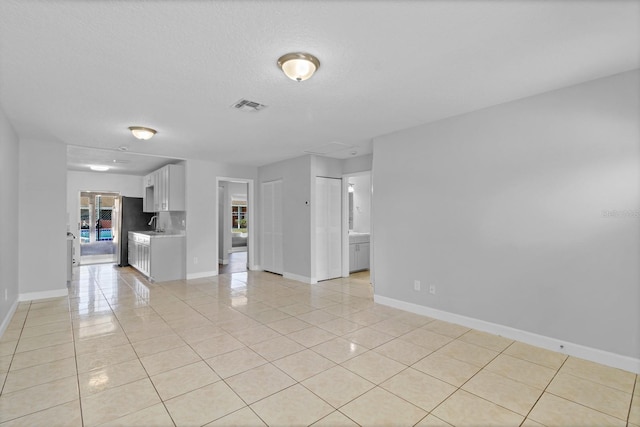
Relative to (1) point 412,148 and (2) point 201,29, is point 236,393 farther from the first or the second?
(1) point 412,148

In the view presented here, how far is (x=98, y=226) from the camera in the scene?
8633 millimetres

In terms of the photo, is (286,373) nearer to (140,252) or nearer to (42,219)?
(42,219)

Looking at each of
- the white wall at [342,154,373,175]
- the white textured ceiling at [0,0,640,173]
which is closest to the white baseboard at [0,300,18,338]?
the white textured ceiling at [0,0,640,173]

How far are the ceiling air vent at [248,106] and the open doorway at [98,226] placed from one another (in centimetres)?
679

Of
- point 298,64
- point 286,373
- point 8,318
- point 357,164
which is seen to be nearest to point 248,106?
point 298,64

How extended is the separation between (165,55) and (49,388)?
8.61 feet

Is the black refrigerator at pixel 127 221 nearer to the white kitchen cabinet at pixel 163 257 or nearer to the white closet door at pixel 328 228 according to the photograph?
the white kitchen cabinet at pixel 163 257

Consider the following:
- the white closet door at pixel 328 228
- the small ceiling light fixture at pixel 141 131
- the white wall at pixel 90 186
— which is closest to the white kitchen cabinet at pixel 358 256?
the white closet door at pixel 328 228

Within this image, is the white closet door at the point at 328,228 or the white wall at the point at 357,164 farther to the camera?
the white closet door at the point at 328,228

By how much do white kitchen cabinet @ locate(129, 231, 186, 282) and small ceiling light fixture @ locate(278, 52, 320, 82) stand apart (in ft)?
16.1

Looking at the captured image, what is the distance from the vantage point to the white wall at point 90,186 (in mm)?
7809

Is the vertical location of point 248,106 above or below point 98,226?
above

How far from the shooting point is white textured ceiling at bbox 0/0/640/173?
184cm

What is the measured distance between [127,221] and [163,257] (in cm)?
269
